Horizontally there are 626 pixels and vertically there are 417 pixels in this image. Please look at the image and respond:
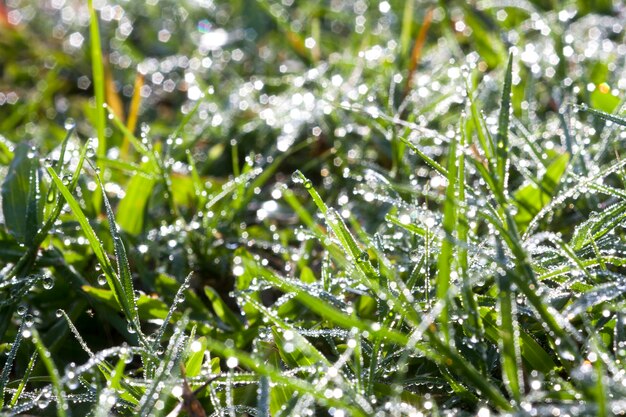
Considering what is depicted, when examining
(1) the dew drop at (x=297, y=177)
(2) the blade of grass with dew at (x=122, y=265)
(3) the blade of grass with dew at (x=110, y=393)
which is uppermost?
(1) the dew drop at (x=297, y=177)

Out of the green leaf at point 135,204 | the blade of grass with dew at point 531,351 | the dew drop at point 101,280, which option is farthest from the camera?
the green leaf at point 135,204

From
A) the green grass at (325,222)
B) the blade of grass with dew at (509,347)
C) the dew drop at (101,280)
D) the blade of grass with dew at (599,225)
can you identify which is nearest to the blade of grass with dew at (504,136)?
the green grass at (325,222)

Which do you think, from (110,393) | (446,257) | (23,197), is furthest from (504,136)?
(23,197)

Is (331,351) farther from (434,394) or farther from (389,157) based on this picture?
(389,157)

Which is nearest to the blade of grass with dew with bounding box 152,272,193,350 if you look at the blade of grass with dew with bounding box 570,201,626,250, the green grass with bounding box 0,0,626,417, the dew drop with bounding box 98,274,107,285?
the green grass with bounding box 0,0,626,417

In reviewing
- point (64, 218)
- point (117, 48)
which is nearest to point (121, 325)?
point (64, 218)

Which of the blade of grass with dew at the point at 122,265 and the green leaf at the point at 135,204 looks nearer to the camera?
the blade of grass with dew at the point at 122,265

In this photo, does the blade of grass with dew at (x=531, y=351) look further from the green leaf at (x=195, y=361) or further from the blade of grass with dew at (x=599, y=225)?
the green leaf at (x=195, y=361)
